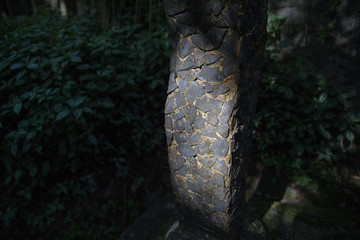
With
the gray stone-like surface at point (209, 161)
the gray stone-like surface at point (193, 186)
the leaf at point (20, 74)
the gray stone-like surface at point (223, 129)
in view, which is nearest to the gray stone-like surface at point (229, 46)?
the gray stone-like surface at point (223, 129)

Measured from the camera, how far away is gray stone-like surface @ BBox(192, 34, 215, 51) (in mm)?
1037

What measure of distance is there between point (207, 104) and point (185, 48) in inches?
11.2

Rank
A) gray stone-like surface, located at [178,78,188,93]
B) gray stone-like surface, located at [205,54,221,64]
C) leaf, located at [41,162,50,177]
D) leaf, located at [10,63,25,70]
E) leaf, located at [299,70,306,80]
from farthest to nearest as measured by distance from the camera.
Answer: leaf, located at [299,70,306,80], leaf, located at [41,162,50,177], leaf, located at [10,63,25,70], gray stone-like surface, located at [178,78,188,93], gray stone-like surface, located at [205,54,221,64]

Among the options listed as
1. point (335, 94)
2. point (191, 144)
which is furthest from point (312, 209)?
point (191, 144)

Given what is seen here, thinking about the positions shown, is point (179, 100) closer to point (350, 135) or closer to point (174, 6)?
point (174, 6)

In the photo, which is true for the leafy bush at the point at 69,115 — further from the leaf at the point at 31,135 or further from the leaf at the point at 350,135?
the leaf at the point at 350,135

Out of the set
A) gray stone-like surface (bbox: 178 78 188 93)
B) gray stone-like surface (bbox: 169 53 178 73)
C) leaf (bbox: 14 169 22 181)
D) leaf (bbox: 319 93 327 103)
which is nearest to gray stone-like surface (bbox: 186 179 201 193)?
gray stone-like surface (bbox: 178 78 188 93)

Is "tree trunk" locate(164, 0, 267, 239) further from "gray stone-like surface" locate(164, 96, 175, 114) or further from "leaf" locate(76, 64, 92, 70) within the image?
"leaf" locate(76, 64, 92, 70)

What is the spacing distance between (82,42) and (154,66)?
0.72 m

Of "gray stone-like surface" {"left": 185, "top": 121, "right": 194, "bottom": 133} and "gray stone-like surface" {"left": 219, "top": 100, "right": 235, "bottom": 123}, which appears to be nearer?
"gray stone-like surface" {"left": 219, "top": 100, "right": 235, "bottom": 123}

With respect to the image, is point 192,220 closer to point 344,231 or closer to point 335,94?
point 344,231

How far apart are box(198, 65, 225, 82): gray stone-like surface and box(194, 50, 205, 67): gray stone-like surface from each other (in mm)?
26

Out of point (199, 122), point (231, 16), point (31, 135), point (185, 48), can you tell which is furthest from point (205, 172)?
point (31, 135)

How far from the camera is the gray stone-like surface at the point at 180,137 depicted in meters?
1.28
